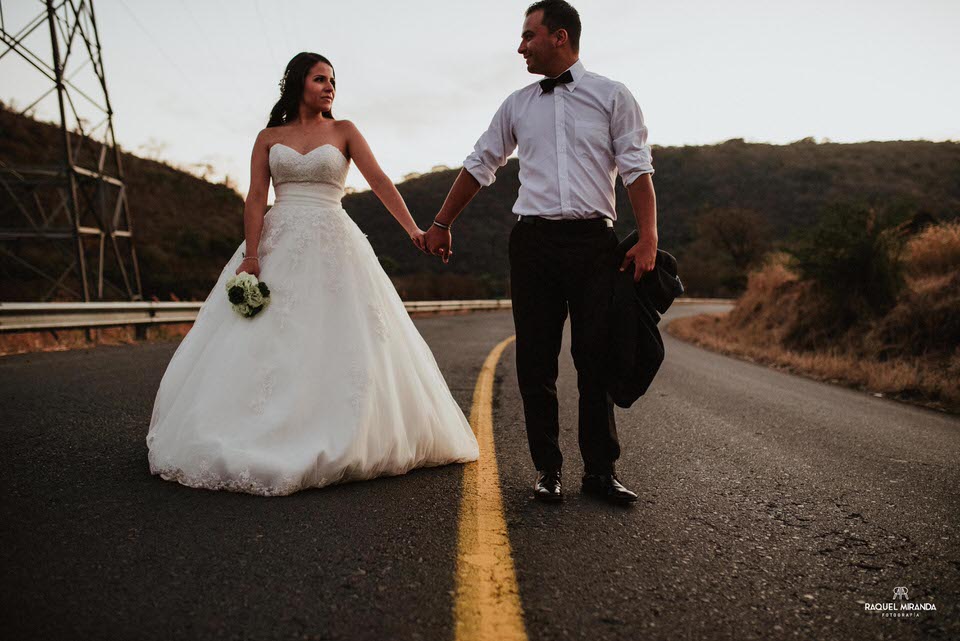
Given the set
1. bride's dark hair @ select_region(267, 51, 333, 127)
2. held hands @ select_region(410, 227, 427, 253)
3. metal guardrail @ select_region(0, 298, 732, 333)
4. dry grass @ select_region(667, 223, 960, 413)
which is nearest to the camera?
held hands @ select_region(410, 227, 427, 253)

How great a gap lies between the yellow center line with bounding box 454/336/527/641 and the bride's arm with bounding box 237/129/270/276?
5.68ft

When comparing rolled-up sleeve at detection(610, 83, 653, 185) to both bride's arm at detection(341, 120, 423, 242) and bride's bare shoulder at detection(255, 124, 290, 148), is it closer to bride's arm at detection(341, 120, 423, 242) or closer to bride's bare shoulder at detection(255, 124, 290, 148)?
bride's arm at detection(341, 120, 423, 242)

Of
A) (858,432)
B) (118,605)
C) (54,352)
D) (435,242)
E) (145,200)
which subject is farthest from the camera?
(145,200)

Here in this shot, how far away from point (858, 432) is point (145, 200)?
41.0m

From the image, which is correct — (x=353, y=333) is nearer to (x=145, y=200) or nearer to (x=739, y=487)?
(x=739, y=487)

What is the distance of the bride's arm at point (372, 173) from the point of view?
4.05m

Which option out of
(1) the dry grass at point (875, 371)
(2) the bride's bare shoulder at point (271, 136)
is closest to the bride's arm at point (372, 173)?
(2) the bride's bare shoulder at point (271, 136)

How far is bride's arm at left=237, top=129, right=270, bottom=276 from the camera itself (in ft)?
12.4

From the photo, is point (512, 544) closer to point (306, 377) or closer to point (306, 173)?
point (306, 377)

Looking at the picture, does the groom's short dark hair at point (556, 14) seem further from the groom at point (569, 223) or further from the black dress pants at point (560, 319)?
Result: the black dress pants at point (560, 319)

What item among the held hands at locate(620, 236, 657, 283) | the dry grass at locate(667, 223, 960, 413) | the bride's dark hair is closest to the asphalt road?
the held hands at locate(620, 236, 657, 283)

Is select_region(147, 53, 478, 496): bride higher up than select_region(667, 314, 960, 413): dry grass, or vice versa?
select_region(147, 53, 478, 496): bride

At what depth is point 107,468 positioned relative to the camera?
3361 mm

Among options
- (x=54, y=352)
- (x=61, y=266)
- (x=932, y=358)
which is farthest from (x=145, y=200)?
(x=932, y=358)
